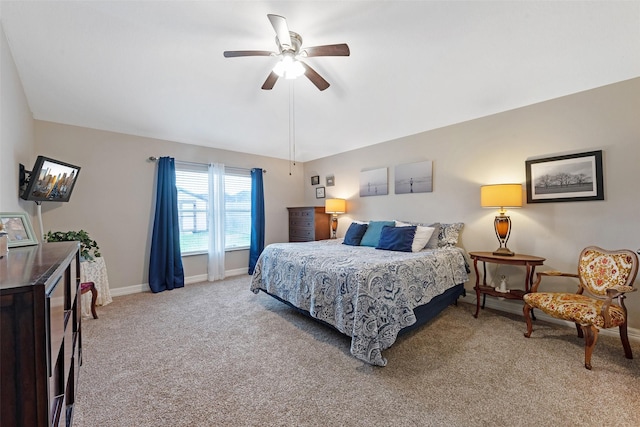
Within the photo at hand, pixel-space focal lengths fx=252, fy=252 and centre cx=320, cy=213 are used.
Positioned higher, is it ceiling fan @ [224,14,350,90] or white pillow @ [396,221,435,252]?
ceiling fan @ [224,14,350,90]

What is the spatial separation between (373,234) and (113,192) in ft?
12.7

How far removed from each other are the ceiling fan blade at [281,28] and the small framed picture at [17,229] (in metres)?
1.90

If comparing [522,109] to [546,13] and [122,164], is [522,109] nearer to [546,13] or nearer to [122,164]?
[546,13]

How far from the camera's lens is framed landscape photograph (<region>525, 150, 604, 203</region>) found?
8.36 feet

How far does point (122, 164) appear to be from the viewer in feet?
12.3

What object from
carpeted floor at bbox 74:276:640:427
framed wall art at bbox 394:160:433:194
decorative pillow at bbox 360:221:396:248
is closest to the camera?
carpeted floor at bbox 74:276:640:427

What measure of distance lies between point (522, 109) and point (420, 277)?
2.39 meters

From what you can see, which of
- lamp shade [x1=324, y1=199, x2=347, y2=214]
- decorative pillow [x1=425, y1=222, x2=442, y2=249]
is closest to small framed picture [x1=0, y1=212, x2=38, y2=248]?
decorative pillow [x1=425, y1=222, x2=442, y2=249]

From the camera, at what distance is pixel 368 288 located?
6.59 ft

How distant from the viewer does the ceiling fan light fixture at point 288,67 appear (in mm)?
2035

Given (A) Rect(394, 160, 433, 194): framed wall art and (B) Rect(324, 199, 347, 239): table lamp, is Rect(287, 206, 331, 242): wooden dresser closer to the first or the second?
(B) Rect(324, 199, 347, 239): table lamp

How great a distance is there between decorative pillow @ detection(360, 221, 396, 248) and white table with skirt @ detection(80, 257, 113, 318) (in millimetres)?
3451

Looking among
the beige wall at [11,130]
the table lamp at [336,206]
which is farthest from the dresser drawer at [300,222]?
the beige wall at [11,130]

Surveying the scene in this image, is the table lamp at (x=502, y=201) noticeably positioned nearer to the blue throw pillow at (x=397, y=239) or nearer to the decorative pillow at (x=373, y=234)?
the blue throw pillow at (x=397, y=239)
